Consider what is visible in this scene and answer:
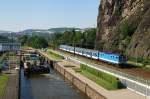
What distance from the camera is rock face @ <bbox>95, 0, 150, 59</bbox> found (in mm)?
77375

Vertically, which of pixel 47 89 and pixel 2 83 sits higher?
pixel 2 83

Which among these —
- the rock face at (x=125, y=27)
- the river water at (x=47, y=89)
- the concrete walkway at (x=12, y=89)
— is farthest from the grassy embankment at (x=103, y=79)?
the rock face at (x=125, y=27)

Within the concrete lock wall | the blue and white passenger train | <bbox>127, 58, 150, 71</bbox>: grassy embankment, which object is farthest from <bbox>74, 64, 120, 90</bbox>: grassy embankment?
<bbox>127, 58, 150, 71</bbox>: grassy embankment

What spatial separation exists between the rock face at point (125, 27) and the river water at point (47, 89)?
19531 mm

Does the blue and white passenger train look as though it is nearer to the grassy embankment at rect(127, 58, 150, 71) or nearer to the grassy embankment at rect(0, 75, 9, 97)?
the grassy embankment at rect(127, 58, 150, 71)

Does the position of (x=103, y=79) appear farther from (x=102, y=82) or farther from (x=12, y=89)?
(x=12, y=89)

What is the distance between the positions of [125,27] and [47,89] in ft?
169

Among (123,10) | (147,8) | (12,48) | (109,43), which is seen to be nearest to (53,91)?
(12,48)

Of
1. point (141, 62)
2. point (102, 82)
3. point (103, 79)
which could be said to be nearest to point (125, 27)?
point (141, 62)

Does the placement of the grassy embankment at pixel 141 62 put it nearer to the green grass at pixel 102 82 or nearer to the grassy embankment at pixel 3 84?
the green grass at pixel 102 82

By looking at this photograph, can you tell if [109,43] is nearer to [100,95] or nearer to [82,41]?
[82,41]

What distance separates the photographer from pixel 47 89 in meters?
50.2

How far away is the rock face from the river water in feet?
64.1

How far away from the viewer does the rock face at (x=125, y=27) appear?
254ft
